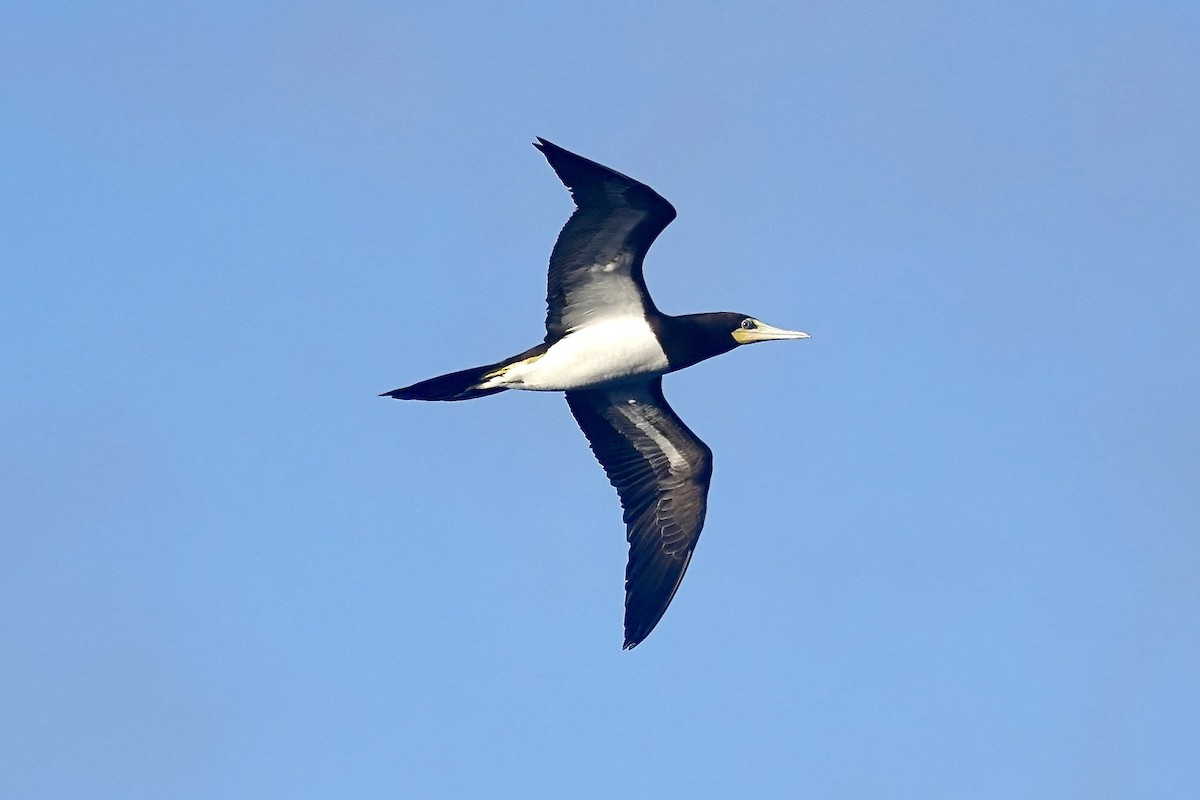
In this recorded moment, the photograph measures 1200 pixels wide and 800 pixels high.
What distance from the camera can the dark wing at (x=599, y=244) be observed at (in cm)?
1752

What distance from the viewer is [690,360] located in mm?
19688

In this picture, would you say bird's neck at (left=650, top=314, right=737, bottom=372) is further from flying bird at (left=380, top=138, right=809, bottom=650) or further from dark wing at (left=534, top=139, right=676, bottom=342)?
dark wing at (left=534, top=139, right=676, bottom=342)

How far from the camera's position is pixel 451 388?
1912cm

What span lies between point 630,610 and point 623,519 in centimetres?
115

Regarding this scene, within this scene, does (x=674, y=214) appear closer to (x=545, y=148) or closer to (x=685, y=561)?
(x=545, y=148)

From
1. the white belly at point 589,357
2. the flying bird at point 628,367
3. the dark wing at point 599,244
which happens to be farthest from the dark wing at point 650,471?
the dark wing at point 599,244

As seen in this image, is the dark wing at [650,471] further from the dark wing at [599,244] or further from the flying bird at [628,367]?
the dark wing at [599,244]

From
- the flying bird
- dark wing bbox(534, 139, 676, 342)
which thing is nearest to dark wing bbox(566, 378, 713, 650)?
the flying bird

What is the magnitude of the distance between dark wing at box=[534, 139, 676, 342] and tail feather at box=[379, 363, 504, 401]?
3.11 feet

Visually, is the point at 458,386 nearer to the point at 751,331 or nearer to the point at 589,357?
the point at 589,357

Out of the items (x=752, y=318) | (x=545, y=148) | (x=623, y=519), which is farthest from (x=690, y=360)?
(x=545, y=148)

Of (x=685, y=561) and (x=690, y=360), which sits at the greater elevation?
(x=690, y=360)

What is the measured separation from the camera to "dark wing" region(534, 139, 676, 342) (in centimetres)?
1752

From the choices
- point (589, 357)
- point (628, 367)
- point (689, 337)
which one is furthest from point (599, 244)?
point (689, 337)
